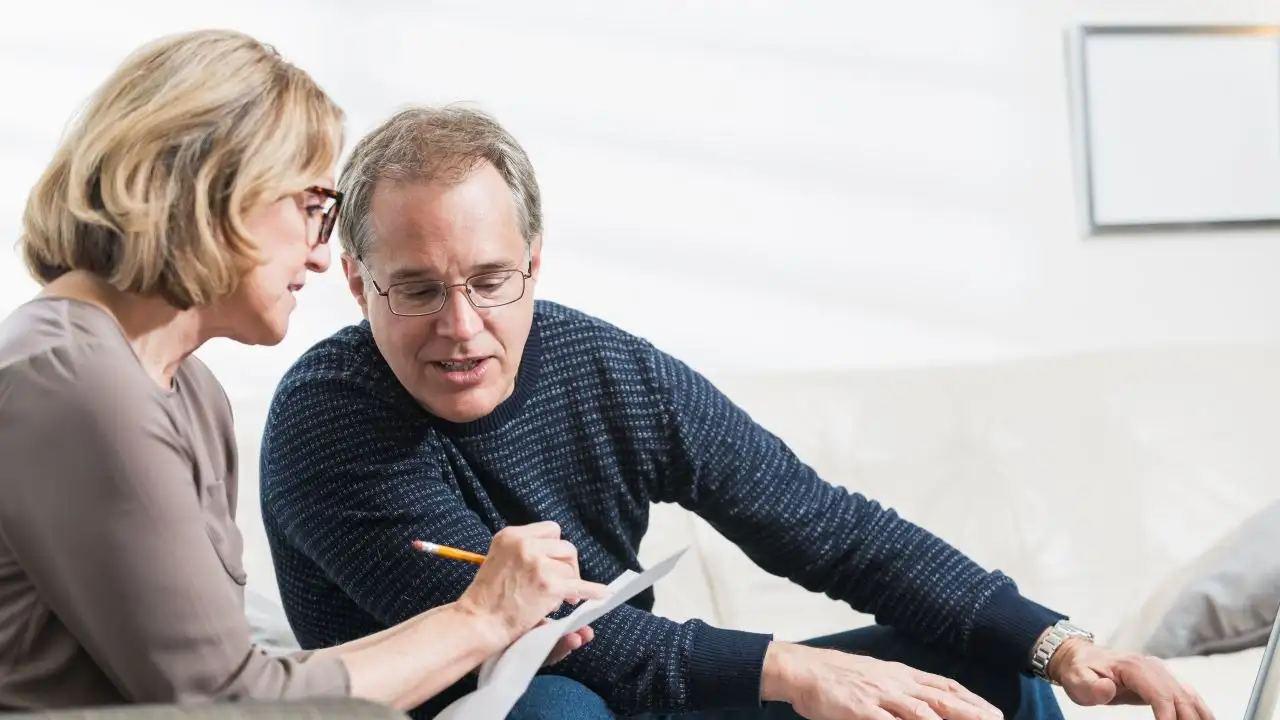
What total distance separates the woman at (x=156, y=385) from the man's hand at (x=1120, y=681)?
67cm

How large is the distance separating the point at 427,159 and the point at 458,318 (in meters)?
0.18

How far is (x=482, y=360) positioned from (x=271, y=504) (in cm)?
30

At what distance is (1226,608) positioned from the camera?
2148 millimetres

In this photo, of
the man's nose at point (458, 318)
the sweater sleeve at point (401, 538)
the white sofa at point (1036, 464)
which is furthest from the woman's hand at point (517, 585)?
the white sofa at point (1036, 464)

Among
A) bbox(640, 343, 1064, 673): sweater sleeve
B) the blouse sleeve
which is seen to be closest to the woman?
the blouse sleeve

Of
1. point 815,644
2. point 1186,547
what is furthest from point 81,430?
point 1186,547

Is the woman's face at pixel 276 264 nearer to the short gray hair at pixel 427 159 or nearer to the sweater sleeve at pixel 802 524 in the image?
the short gray hair at pixel 427 159

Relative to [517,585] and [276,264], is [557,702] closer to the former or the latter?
[517,585]

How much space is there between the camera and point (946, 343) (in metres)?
3.07

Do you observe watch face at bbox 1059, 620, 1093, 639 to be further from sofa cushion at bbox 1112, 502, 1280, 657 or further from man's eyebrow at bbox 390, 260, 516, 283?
man's eyebrow at bbox 390, 260, 516, 283

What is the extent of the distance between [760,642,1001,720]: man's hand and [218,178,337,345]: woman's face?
0.62 m

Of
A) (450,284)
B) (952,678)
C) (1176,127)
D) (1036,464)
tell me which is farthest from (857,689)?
(1176,127)

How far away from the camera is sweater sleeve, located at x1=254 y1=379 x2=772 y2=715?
1.54 m

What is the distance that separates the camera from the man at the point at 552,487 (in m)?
1.54
